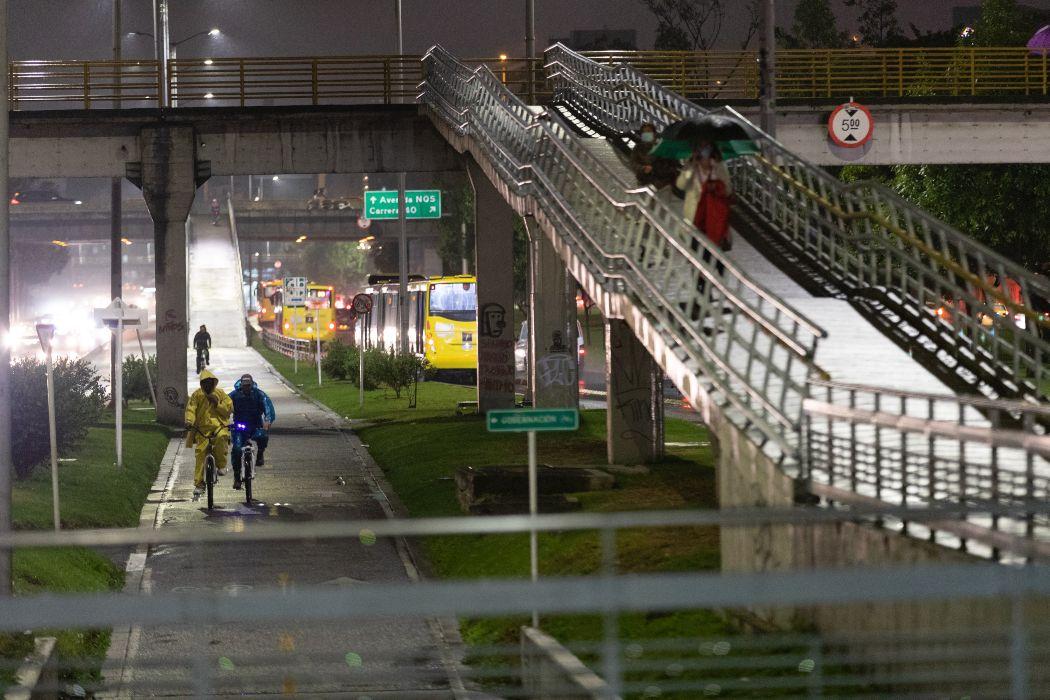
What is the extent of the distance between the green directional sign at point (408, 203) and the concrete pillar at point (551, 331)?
22.8 m

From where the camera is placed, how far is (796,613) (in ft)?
35.9

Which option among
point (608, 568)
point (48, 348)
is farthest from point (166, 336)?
point (608, 568)


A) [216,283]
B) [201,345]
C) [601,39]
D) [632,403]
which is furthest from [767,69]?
[601,39]

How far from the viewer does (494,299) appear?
36344 millimetres

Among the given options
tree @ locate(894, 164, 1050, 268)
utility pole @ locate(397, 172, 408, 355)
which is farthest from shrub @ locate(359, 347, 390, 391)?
tree @ locate(894, 164, 1050, 268)

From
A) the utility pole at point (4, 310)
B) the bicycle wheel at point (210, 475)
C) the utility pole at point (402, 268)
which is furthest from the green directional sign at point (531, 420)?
the utility pole at point (402, 268)

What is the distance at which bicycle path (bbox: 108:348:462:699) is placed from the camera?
705 cm

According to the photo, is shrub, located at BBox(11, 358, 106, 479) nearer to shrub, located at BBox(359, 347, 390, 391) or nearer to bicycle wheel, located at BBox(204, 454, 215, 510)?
bicycle wheel, located at BBox(204, 454, 215, 510)

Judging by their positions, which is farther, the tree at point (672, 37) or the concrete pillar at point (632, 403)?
the tree at point (672, 37)

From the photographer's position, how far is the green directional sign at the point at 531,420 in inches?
542

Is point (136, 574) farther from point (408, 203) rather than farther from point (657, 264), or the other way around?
point (408, 203)

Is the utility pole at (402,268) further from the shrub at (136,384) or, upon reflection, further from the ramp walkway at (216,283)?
the ramp walkway at (216,283)

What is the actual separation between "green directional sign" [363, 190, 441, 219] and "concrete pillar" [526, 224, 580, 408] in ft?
74.8

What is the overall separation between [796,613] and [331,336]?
2860 inches
